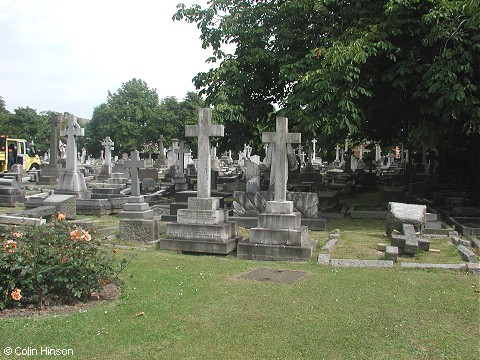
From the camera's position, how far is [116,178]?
28031 mm

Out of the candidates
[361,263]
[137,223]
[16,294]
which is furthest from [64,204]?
[361,263]

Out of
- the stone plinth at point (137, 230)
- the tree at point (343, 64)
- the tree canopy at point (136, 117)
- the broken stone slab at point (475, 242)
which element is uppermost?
the tree canopy at point (136, 117)

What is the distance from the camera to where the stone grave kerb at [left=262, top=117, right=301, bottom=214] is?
991cm

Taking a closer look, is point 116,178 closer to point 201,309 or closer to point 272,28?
point 272,28

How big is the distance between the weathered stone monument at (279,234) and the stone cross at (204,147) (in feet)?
4.82

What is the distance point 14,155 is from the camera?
3803 centimetres

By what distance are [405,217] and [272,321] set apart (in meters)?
6.40

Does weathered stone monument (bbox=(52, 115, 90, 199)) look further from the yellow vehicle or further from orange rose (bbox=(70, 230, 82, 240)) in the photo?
the yellow vehicle

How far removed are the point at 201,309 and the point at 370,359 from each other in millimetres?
2248

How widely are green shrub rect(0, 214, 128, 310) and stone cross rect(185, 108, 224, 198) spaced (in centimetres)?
435

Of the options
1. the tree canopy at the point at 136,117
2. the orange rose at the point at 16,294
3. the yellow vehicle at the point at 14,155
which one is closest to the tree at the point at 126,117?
the tree canopy at the point at 136,117

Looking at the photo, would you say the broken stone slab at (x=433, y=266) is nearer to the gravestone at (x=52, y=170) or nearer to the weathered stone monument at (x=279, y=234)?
the weathered stone monument at (x=279, y=234)

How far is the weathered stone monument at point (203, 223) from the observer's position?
10000 millimetres

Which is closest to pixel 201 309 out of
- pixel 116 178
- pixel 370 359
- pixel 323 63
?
pixel 370 359
